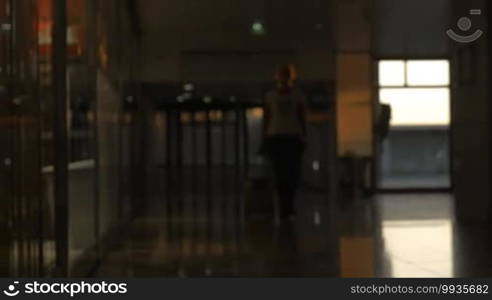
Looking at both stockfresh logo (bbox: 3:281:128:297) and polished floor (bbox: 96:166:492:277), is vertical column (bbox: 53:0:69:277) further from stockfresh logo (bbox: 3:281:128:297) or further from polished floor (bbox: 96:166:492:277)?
stockfresh logo (bbox: 3:281:128:297)

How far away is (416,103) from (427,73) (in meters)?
0.25

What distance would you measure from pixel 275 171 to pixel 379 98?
87 cm

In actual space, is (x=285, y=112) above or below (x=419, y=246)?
above

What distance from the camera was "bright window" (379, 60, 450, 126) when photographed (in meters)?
6.71

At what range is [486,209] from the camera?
666cm

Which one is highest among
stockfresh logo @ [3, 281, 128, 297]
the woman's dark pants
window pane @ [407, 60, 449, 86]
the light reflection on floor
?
window pane @ [407, 60, 449, 86]

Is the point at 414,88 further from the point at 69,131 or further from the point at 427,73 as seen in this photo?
the point at 69,131

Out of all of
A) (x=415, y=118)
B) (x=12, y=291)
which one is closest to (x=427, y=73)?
(x=415, y=118)

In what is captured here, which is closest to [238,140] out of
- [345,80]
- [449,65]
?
[345,80]

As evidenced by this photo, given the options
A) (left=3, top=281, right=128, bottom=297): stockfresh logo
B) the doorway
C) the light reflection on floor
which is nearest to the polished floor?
the light reflection on floor

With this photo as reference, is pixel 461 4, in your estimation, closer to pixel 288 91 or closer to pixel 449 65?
pixel 449 65

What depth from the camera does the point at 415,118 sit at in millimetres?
7164

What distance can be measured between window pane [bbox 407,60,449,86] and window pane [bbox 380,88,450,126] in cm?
5

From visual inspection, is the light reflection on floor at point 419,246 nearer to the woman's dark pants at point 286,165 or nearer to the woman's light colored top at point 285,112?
the woman's dark pants at point 286,165
